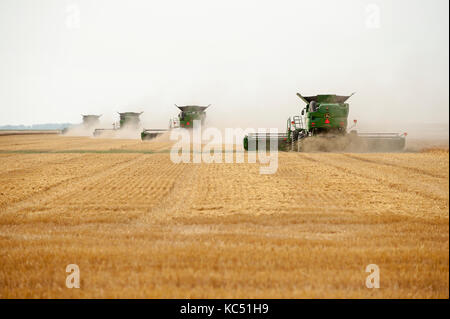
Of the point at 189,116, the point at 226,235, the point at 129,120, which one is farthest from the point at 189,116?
the point at 226,235

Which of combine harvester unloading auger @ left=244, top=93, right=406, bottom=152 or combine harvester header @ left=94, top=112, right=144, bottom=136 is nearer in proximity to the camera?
combine harvester unloading auger @ left=244, top=93, right=406, bottom=152

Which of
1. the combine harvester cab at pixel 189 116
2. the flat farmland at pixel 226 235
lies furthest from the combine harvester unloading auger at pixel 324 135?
the combine harvester cab at pixel 189 116

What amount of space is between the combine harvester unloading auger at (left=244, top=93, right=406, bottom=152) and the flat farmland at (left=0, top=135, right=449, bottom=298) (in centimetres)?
883

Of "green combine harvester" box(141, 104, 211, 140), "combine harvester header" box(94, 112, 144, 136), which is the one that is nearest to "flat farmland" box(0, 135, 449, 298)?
"green combine harvester" box(141, 104, 211, 140)

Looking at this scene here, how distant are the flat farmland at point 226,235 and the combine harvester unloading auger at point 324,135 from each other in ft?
29.0

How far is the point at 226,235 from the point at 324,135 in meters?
17.1

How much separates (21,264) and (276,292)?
3.64m

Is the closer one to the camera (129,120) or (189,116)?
(189,116)

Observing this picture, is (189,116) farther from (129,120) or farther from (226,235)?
(226,235)

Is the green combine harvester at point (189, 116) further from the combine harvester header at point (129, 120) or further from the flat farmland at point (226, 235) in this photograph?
the flat farmland at point (226, 235)

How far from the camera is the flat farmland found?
4.41 metres

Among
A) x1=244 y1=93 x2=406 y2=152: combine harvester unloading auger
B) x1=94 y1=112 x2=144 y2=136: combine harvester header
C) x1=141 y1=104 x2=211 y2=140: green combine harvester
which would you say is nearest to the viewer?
x1=244 y1=93 x2=406 y2=152: combine harvester unloading auger

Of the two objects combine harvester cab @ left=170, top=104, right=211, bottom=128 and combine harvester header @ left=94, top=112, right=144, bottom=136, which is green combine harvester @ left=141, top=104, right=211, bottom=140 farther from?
combine harvester header @ left=94, top=112, right=144, bottom=136

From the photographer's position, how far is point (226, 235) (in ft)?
21.4
